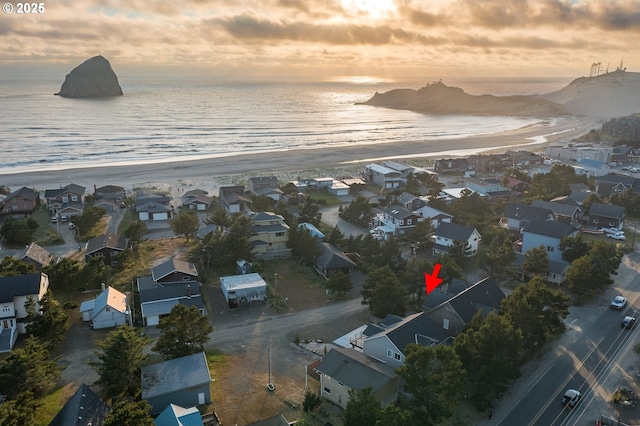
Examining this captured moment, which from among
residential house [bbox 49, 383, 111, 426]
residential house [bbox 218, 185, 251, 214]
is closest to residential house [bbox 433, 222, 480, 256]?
residential house [bbox 218, 185, 251, 214]

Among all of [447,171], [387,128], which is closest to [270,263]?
[447,171]

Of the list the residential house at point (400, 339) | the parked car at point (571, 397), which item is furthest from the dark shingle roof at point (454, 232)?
the parked car at point (571, 397)

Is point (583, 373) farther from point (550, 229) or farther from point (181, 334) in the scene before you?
point (181, 334)

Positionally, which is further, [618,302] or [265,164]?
[265,164]

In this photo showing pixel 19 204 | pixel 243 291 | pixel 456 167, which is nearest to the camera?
pixel 243 291

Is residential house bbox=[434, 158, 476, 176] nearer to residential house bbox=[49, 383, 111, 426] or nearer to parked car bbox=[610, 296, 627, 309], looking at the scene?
parked car bbox=[610, 296, 627, 309]

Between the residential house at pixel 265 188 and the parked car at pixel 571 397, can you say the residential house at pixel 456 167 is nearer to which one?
the residential house at pixel 265 188

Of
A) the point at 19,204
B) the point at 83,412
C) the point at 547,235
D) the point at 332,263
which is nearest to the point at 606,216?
the point at 547,235
